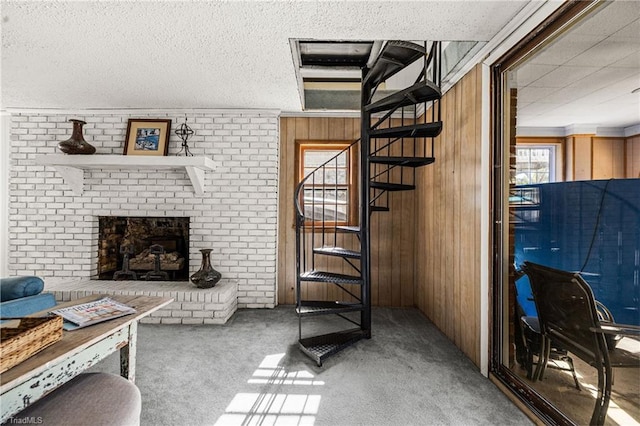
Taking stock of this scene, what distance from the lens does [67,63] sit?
2.41m

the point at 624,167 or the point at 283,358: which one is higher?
the point at 624,167

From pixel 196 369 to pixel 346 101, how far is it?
324cm

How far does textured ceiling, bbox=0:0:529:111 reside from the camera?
5.65 ft

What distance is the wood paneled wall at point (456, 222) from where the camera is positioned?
225 cm

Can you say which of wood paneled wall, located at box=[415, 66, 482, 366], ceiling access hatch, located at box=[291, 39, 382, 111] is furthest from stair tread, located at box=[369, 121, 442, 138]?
ceiling access hatch, located at box=[291, 39, 382, 111]

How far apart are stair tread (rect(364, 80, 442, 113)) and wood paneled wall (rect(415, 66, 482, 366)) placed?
35 centimetres

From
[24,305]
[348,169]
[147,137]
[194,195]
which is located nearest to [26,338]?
[24,305]

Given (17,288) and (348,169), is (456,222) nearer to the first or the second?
(348,169)

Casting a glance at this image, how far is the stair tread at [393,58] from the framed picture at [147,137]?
255cm

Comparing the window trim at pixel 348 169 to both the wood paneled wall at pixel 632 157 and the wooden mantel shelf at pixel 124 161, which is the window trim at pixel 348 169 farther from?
the wood paneled wall at pixel 632 157

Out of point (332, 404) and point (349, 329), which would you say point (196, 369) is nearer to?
point (332, 404)

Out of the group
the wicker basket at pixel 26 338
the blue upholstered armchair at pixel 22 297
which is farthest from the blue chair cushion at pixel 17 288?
the wicker basket at pixel 26 338

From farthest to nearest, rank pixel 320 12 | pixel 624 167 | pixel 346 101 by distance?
pixel 346 101 < pixel 320 12 < pixel 624 167

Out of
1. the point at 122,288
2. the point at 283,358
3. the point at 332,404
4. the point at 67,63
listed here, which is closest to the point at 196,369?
the point at 283,358
